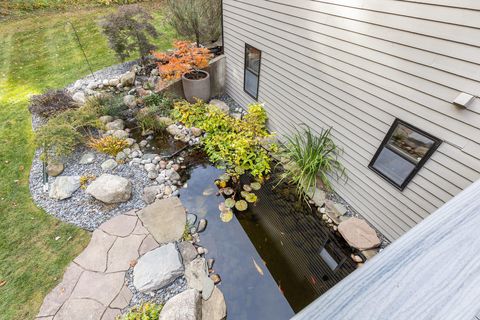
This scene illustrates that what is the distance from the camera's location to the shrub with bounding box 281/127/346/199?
12.2 ft

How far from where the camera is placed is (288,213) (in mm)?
3871

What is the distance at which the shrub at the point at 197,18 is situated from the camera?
6.45 m

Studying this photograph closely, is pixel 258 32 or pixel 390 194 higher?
pixel 258 32

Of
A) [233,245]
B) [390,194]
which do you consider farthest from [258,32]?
[233,245]

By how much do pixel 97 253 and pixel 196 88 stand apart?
407 cm

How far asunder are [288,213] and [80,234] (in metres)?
3.14

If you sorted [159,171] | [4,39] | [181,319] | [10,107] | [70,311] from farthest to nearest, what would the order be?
[4,39], [10,107], [159,171], [70,311], [181,319]

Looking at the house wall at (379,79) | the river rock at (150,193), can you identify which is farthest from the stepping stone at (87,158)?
the house wall at (379,79)

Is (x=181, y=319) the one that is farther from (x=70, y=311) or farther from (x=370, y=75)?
(x=370, y=75)

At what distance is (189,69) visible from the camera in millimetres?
5633

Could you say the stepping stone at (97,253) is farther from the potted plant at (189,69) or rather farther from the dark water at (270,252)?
the potted plant at (189,69)

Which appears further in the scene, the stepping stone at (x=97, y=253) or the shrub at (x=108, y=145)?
the shrub at (x=108, y=145)

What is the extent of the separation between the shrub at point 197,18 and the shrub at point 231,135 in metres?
2.75

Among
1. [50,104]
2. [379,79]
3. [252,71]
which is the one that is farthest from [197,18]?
[379,79]
